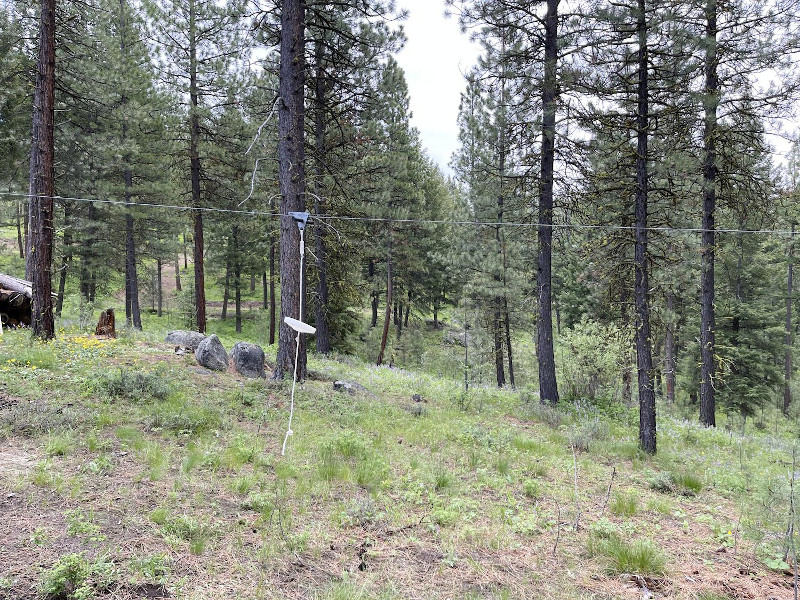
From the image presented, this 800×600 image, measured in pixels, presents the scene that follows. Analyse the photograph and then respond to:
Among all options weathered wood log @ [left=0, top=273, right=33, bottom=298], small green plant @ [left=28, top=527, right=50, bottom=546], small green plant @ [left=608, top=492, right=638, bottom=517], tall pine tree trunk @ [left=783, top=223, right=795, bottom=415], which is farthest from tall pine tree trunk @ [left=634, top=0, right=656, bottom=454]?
tall pine tree trunk @ [left=783, top=223, right=795, bottom=415]

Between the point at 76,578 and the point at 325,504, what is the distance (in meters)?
2.15

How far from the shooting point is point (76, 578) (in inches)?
107

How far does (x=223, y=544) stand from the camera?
344 cm

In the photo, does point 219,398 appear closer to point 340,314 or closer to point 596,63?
point 596,63

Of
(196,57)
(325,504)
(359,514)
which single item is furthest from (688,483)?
(196,57)

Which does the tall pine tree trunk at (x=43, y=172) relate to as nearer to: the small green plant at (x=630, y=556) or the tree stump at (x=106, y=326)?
the tree stump at (x=106, y=326)

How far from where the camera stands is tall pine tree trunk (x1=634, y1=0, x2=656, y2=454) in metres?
7.60

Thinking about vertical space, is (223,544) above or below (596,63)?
below

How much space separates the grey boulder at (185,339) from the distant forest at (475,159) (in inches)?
94.4

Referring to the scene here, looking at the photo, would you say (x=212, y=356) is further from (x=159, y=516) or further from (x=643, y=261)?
(x=643, y=261)

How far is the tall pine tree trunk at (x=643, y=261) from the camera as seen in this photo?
299 inches

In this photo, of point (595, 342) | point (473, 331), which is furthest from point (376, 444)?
point (595, 342)

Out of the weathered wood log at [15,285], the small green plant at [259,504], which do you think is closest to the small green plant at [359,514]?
the small green plant at [259,504]

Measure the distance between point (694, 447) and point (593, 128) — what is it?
7.14 m
